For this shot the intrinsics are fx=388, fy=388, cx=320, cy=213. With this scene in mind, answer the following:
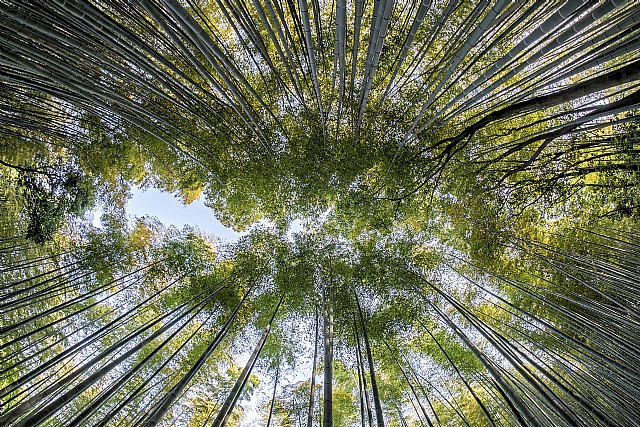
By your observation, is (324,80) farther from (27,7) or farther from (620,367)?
(620,367)

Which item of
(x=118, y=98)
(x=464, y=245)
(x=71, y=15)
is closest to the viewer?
(x=71, y=15)

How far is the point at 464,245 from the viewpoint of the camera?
5.81 meters

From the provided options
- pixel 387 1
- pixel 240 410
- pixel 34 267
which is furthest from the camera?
pixel 240 410

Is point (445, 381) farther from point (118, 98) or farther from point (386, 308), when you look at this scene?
point (118, 98)

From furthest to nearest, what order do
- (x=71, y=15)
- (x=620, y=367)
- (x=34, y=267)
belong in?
(x=34, y=267)
(x=620, y=367)
(x=71, y=15)

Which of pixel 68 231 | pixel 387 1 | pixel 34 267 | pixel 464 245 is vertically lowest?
pixel 464 245

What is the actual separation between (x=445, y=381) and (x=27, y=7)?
6.54 metres

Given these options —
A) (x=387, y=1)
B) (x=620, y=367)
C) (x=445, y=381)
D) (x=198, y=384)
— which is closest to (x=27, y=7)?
(x=387, y=1)

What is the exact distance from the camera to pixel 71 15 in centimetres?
240

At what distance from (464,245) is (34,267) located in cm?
585

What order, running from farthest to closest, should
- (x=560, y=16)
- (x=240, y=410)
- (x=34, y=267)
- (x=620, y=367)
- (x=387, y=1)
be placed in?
(x=240, y=410), (x=34, y=267), (x=620, y=367), (x=387, y=1), (x=560, y=16)

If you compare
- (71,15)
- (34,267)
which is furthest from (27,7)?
(34,267)

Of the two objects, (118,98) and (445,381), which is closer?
(118,98)

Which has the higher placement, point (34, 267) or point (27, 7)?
point (27, 7)
